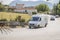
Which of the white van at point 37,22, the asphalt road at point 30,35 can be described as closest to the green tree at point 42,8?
the white van at point 37,22

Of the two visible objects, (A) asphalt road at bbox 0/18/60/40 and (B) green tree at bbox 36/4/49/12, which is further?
(B) green tree at bbox 36/4/49/12

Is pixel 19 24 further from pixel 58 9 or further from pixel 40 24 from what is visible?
pixel 58 9

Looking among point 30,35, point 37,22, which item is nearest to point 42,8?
point 37,22

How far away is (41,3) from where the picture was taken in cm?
10388

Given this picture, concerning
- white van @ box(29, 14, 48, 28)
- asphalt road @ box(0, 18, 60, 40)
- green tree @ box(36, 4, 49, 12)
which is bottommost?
green tree @ box(36, 4, 49, 12)

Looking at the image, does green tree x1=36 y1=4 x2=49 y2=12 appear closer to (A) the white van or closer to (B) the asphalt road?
(A) the white van

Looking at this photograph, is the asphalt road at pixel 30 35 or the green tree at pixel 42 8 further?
the green tree at pixel 42 8

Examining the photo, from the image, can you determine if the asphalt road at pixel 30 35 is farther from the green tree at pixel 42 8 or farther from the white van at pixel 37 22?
the green tree at pixel 42 8

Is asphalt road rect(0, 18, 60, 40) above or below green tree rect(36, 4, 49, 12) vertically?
above

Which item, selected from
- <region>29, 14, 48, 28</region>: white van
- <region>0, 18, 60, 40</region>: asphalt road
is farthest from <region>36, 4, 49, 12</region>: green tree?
<region>0, 18, 60, 40</region>: asphalt road

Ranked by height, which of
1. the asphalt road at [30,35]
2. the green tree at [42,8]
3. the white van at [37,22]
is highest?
the asphalt road at [30,35]

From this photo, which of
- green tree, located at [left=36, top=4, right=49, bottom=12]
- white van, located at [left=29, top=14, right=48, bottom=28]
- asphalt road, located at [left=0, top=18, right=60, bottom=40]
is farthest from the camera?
green tree, located at [left=36, top=4, right=49, bottom=12]

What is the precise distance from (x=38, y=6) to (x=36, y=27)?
3171 inches

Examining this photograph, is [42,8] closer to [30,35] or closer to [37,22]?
[37,22]
